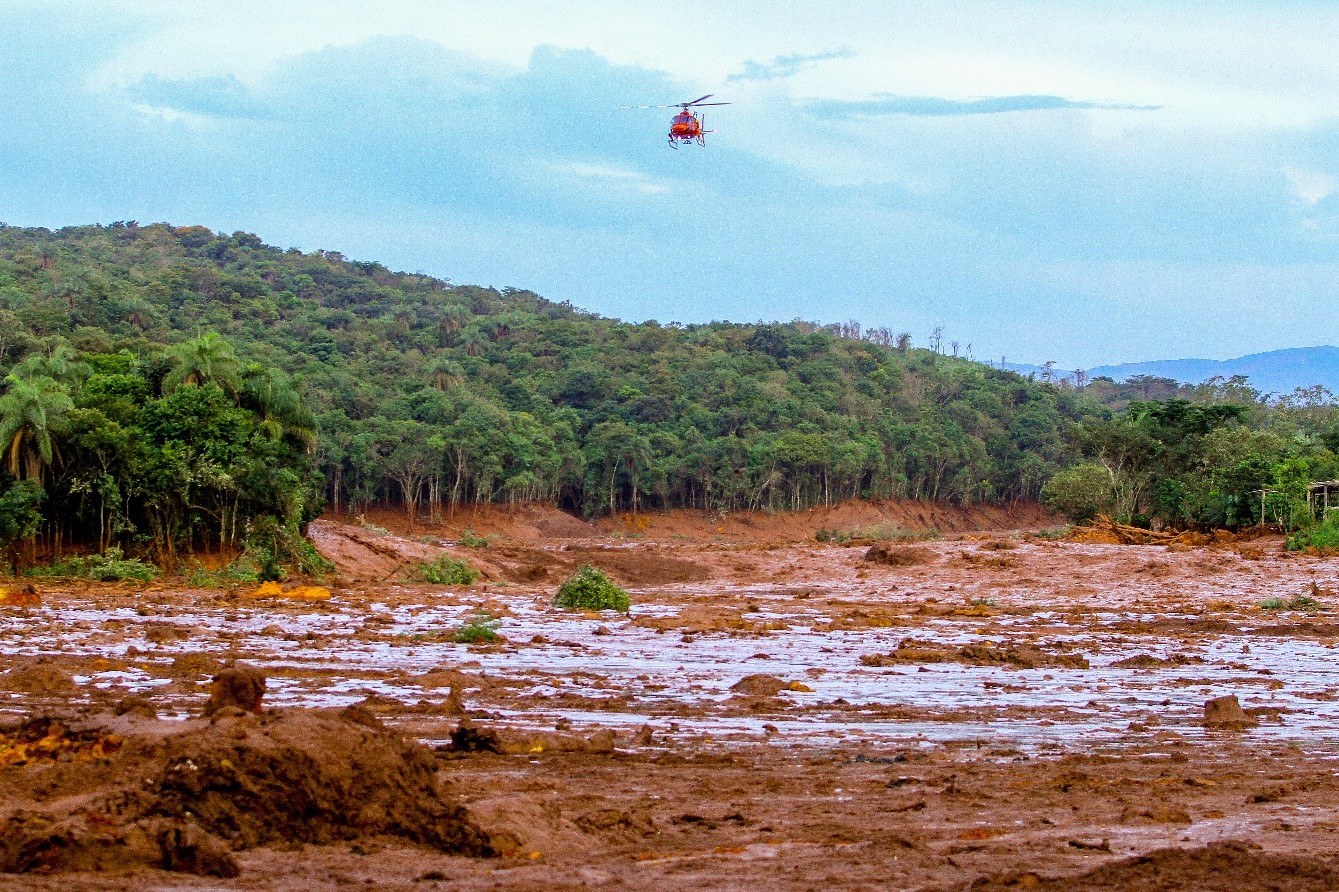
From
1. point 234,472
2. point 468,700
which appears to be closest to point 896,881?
point 468,700

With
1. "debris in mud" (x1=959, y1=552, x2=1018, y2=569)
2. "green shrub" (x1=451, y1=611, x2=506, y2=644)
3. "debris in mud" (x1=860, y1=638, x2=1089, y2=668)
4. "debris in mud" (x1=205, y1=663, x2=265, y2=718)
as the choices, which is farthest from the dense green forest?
"debris in mud" (x1=205, y1=663, x2=265, y2=718)

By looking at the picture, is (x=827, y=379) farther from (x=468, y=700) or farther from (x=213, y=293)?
(x=468, y=700)

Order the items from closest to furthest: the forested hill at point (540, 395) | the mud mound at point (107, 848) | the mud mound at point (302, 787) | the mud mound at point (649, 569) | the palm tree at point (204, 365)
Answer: the mud mound at point (107, 848)
the mud mound at point (302, 787)
the palm tree at point (204, 365)
the mud mound at point (649, 569)
the forested hill at point (540, 395)

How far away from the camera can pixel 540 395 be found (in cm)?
8819

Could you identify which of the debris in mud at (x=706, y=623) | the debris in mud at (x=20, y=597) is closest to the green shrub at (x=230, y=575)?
the debris in mud at (x=20, y=597)

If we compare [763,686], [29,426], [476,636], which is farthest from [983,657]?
[29,426]

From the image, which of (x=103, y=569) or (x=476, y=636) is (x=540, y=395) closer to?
(x=103, y=569)

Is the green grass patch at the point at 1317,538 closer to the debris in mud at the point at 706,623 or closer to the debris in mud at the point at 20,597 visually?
the debris in mud at the point at 706,623

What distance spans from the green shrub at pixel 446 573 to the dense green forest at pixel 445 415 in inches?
144

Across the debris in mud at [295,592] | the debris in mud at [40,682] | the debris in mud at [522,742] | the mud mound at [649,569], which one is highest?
the debris in mud at [522,742]

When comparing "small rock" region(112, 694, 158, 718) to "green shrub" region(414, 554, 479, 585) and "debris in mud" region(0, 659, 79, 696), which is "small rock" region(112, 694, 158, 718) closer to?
"debris in mud" region(0, 659, 79, 696)

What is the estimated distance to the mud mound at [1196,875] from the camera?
520 centimetres

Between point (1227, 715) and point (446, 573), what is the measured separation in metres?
26.8

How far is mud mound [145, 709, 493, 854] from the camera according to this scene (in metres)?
5.83
